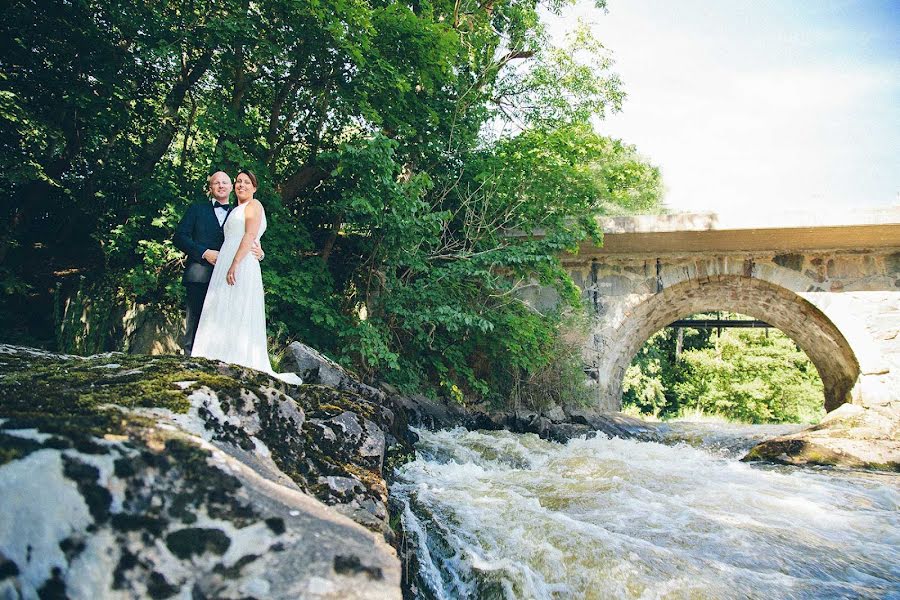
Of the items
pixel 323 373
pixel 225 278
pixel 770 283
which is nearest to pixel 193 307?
pixel 225 278

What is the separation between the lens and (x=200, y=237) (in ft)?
11.6

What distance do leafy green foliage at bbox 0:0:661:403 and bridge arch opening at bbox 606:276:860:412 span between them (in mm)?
1458

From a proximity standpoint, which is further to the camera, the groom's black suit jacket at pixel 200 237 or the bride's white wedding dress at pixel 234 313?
the groom's black suit jacket at pixel 200 237

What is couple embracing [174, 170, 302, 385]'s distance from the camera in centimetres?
330

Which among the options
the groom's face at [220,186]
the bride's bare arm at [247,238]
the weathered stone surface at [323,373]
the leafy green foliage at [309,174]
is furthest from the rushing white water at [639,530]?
the leafy green foliage at [309,174]

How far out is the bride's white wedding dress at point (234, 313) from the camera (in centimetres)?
329

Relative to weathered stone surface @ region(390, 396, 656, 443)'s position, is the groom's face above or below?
above

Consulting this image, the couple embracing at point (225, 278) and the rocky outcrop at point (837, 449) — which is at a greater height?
the couple embracing at point (225, 278)

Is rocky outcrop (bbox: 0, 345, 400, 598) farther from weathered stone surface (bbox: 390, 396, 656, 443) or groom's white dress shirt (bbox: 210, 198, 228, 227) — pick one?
weathered stone surface (bbox: 390, 396, 656, 443)

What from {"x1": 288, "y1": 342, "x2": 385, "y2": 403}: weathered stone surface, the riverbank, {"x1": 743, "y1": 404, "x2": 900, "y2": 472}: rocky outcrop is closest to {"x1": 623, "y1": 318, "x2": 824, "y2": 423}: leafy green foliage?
{"x1": 743, "y1": 404, "x2": 900, "y2": 472}: rocky outcrop

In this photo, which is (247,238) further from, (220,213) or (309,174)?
Answer: (309,174)

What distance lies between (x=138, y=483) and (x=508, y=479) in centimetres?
328

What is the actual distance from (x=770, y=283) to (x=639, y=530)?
701cm

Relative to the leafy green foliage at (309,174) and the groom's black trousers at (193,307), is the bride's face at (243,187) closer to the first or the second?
the groom's black trousers at (193,307)
